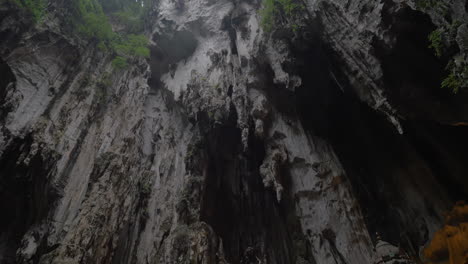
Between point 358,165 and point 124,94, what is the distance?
10483mm

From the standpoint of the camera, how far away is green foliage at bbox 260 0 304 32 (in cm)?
952

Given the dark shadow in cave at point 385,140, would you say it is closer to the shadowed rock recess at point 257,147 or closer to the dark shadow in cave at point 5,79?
the shadowed rock recess at point 257,147

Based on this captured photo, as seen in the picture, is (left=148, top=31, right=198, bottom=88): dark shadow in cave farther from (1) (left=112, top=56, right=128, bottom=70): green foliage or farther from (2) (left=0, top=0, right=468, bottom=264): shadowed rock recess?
(2) (left=0, top=0, right=468, bottom=264): shadowed rock recess

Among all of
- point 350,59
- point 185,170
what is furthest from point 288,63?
point 185,170

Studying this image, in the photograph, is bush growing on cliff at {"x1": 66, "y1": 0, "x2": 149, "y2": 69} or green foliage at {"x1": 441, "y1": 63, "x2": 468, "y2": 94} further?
bush growing on cliff at {"x1": 66, "y1": 0, "x2": 149, "y2": 69}

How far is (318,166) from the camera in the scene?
860 centimetres

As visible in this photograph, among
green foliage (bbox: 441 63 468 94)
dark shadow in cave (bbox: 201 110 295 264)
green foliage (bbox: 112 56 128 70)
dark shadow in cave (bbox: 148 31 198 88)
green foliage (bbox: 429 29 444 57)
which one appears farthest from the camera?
dark shadow in cave (bbox: 148 31 198 88)

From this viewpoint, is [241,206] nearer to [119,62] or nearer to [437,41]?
[437,41]

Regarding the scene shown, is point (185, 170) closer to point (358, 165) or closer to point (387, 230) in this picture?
point (358, 165)

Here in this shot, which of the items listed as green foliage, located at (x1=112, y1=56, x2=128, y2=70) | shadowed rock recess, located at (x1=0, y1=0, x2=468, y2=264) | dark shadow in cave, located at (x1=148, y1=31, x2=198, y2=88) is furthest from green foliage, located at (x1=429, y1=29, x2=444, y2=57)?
green foliage, located at (x1=112, y1=56, x2=128, y2=70)

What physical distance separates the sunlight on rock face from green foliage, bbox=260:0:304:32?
7575mm

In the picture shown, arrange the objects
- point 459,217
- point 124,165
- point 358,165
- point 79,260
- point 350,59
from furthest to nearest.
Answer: point 124,165 → point 358,165 → point 350,59 → point 79,260 → point 459,217

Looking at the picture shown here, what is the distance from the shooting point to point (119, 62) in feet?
41.9

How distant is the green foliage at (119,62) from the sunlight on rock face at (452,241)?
1359cm
